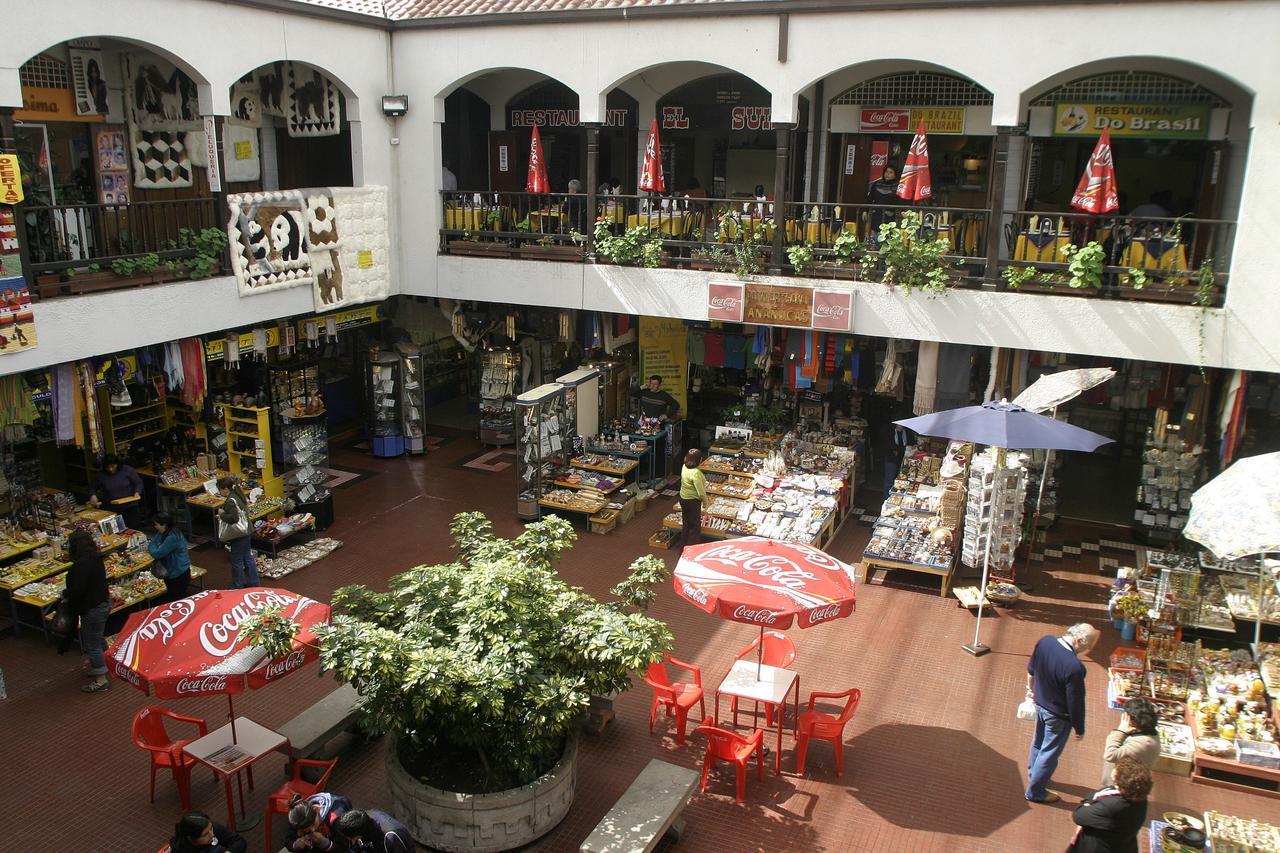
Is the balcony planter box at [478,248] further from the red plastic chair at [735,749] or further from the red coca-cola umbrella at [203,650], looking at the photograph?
the red plastic chair at [735,749]

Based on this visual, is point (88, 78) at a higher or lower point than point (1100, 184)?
higher

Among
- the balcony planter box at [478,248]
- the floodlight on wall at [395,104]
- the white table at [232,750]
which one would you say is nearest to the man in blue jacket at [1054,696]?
the white table at [232,750]

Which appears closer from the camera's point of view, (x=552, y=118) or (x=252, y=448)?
(x=252, y=448)

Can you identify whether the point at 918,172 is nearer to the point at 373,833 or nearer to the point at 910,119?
the point at 910,119

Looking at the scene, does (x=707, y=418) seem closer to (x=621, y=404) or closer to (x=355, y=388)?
(x=621, y=404)

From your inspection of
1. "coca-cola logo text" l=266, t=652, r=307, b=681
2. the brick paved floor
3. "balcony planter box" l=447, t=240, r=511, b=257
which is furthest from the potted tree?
"balcony planter box" l=447, t=240, r=511, b=257

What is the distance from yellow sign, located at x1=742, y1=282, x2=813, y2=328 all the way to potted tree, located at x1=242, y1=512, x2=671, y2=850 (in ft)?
23.8

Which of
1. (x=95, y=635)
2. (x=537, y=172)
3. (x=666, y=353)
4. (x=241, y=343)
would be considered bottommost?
(x=95, y=635)

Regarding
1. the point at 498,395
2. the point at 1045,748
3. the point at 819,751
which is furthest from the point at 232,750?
the point at 498,395

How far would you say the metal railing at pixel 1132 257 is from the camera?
525 inches

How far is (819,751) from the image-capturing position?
10297 mm

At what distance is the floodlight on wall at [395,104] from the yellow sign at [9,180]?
6.95m

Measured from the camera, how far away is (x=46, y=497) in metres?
14.2

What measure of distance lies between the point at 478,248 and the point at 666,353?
150 inches
